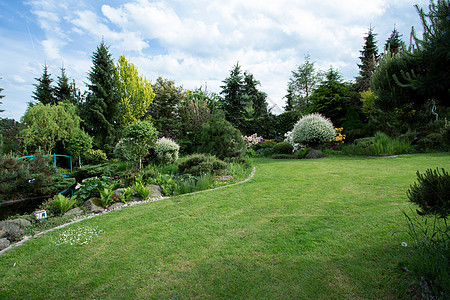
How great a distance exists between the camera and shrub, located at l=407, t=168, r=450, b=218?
1.72 metres

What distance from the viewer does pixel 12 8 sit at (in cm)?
463

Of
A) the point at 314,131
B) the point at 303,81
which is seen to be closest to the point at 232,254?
the point at 314,131

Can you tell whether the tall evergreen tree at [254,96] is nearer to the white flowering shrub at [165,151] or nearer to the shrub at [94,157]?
the white flowering shrub at [165,151]

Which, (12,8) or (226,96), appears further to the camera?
(226,96)

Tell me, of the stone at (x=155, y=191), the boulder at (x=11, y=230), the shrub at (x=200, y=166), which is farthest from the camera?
the shrub at (x=200, y=166)

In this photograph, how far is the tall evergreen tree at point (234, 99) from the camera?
17562 millimetres

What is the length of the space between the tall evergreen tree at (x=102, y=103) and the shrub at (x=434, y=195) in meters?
13.6

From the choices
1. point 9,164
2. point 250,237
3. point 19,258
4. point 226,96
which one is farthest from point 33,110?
point 226,96

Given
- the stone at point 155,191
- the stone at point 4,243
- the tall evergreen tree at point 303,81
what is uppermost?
the tall evergreen tree at point 303,81

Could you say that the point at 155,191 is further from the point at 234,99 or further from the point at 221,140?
the point at 234,99

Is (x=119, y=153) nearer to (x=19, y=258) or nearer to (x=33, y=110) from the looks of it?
(x=33, y=110)

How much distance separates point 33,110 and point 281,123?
15615 millimetres

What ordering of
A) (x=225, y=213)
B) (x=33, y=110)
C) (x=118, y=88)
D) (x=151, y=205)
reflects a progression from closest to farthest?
(x=225, y=213), (x=151, y=205), (x=33, y=110), (x=118, y=88)

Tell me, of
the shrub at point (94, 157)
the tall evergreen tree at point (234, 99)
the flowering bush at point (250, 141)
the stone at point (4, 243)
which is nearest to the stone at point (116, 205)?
the stone at point (4, 243)
